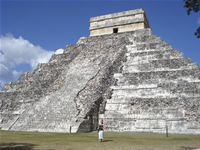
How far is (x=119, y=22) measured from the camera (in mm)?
18672

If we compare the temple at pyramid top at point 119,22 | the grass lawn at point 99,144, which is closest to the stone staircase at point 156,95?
the grass lawn at point 99,144

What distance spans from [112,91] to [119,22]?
Answer: 9.23 m

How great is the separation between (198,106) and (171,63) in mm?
3545

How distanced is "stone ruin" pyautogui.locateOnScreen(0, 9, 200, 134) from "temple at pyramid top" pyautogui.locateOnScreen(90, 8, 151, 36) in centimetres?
143

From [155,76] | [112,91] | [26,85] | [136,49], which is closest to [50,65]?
[26,85]

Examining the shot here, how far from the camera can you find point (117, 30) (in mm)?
19062

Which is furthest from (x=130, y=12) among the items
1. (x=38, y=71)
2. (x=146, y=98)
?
(x=146, y=98)

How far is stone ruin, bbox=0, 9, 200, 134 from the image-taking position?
9.47m

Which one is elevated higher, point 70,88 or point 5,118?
point 70,88

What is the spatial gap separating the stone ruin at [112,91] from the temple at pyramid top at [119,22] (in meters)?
1.43

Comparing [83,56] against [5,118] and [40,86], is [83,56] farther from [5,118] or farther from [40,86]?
[5,118]

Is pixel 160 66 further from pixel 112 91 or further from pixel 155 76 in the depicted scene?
pixel 112 91

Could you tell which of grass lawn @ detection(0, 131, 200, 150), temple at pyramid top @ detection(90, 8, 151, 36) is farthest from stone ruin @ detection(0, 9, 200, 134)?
grass lawn @ detection(0, 131, 200, 150)

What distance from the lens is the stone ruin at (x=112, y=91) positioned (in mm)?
9469
